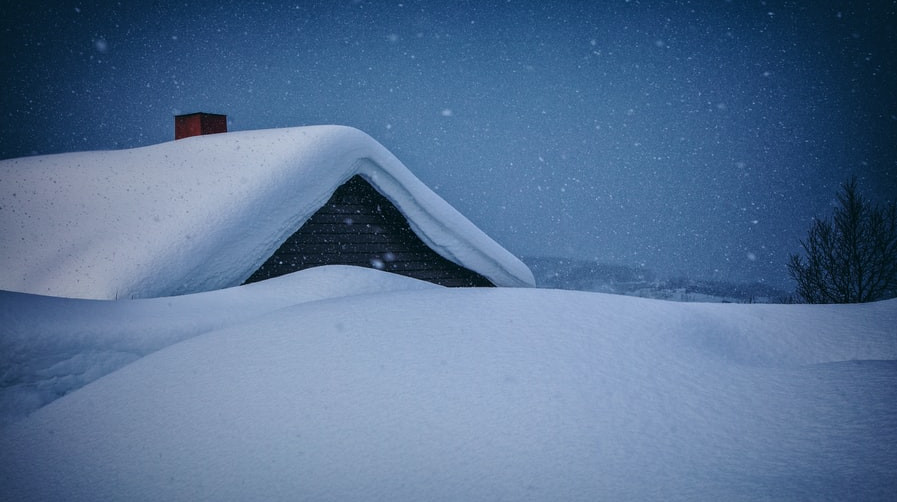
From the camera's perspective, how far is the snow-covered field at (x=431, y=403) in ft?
8.36

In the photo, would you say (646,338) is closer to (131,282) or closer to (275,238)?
(275,238)

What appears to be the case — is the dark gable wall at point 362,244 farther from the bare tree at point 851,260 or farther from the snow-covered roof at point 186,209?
the bare tree at point 851,260

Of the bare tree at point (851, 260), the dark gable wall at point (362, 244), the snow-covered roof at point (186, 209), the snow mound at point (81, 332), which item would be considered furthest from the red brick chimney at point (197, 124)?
the bare tree at point (851, 260)

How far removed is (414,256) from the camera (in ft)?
26.5

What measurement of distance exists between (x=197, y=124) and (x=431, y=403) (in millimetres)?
9282

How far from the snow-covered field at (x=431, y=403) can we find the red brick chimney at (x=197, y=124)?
6389mm

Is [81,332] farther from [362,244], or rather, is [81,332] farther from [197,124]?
[197,124]

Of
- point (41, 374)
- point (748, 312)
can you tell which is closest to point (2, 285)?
point (41, 374)

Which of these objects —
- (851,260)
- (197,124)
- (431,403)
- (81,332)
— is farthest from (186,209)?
(851,260)

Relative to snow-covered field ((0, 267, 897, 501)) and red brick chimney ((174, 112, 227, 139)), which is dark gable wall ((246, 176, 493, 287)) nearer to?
snow-covered field ((0, 267, 897, 501))

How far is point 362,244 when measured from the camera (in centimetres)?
767

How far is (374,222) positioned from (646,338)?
4424 mm

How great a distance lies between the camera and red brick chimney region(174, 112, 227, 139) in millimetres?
10492

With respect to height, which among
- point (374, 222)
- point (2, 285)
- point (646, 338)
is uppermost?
point (374, 222)
